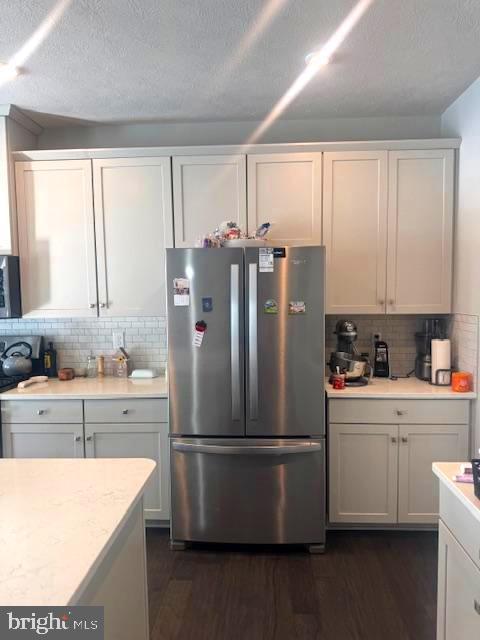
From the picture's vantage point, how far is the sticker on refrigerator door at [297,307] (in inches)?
95.0

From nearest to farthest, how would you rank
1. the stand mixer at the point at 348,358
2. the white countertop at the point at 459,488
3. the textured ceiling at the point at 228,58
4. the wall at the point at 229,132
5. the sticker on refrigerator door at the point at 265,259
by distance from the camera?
Answer: the white countertop at the point at 459,488 → the textured ceiling at the point at 228,58 → the sticker on refrigerator door at the point at 265,259 → the stand mixer at the point at 348,358 → the wall at the point at 229,132

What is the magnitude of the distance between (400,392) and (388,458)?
403mm

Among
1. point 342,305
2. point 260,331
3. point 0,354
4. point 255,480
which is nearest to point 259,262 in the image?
point 260,331

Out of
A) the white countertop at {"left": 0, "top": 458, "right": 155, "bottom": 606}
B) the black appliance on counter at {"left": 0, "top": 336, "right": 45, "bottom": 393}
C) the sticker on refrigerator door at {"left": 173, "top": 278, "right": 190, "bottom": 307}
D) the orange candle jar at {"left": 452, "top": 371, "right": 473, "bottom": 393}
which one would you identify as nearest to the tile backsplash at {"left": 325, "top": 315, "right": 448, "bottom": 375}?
the orange candle jar at {"left": 452, "top": 371, "right": 473, "bottom": 393}

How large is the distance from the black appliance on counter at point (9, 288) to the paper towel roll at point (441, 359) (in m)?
2.74

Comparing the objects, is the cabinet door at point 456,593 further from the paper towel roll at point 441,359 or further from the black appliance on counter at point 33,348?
the black appliance on counter at point 33,348

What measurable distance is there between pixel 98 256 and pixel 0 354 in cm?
108

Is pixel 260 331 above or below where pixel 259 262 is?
below

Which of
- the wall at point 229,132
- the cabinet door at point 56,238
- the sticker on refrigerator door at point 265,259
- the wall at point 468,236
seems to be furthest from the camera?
the wall at point 229,132

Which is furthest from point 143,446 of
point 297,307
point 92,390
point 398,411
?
point 398,411

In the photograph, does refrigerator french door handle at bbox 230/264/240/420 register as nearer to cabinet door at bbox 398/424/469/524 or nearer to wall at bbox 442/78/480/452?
cabinet door at bbox 398/424/469/524

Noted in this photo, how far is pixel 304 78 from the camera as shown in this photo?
2375 millimetres

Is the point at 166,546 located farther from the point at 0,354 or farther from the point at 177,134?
the point at 177,134

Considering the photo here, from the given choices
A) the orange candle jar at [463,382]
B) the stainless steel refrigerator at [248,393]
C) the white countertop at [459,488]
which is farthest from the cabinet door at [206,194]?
the white countertop at [459,488]
